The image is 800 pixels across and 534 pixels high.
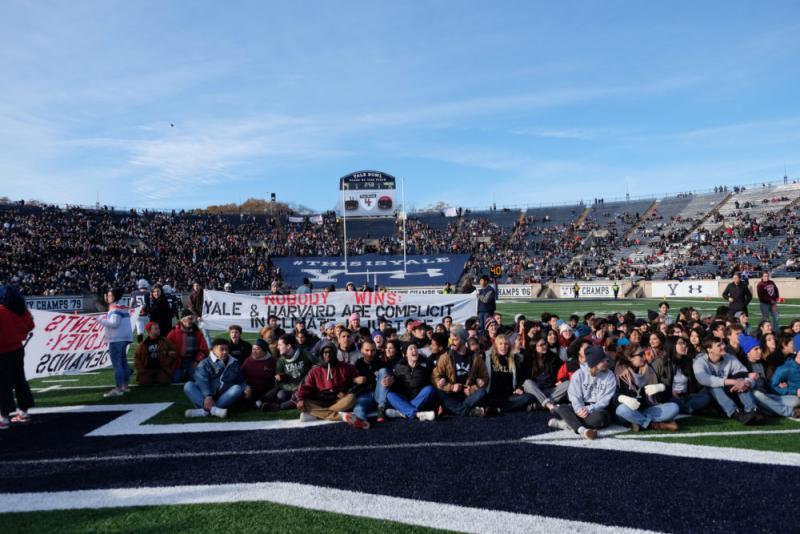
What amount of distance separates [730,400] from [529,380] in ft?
8.78

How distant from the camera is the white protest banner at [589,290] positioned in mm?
39438

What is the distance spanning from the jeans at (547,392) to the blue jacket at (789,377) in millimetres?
2866

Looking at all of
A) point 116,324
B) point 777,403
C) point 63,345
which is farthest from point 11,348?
point 777,403

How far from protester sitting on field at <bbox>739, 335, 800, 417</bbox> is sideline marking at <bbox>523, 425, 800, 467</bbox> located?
5.19 feet

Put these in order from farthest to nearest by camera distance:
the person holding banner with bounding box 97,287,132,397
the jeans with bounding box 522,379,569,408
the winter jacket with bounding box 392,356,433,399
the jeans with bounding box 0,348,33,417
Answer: the person holding banner with bounding box 97,287,132,397
the winter jacket with bounding box 392,356,433,399
the jeans with bounding box 522,379,569,408
the jeans with bounding box 0,348,33,417

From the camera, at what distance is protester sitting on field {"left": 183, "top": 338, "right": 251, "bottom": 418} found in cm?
840

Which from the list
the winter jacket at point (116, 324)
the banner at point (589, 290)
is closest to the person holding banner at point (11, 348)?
the winter jacket at point (116, 324)

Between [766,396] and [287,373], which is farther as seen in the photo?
[287,373]

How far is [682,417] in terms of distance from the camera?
306 inches

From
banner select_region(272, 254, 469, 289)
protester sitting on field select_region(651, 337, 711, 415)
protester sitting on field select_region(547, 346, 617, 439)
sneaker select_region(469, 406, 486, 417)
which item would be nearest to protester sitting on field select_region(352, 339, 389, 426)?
sneaker select_region(469, 406, 486, 417)

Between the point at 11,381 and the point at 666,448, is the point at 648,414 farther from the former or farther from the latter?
the point at 11,381

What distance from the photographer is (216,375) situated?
866 centimetres

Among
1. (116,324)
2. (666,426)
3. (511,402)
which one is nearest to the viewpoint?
(666,426)

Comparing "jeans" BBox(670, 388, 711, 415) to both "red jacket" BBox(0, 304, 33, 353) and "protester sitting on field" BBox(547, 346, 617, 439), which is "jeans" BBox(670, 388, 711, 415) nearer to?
"protester sitting on field" BBox(547, 346, 617, 439)
